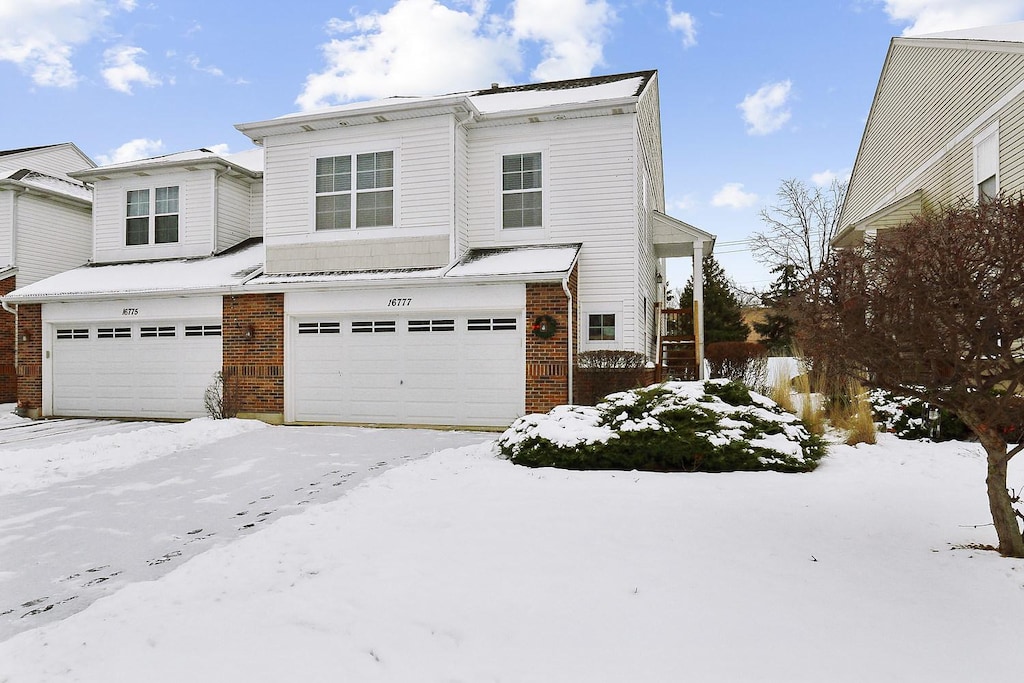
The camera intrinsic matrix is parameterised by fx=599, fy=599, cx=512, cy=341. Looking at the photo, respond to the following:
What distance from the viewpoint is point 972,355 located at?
3.76m

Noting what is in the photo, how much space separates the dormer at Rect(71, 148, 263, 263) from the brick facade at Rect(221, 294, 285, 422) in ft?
10.5

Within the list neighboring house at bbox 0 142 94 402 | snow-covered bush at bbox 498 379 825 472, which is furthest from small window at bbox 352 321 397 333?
neighboring house at bbox 0 142 94 402

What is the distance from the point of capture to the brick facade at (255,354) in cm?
1216

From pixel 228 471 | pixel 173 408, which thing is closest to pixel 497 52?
pixel 173 408

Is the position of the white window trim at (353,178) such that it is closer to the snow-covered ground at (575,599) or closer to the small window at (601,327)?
the small window at (601,327)

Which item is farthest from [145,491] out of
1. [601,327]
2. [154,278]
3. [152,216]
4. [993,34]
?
[993,34]

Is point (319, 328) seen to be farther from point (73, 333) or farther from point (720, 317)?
point (720, 317)

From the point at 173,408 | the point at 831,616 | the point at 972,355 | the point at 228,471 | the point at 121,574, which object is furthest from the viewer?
the point at 173,408

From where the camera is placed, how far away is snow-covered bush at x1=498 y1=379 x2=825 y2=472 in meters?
6.88

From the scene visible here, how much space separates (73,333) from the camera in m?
→ 13.8

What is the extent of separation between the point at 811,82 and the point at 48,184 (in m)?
22.2

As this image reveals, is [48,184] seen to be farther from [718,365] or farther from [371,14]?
[718,365]

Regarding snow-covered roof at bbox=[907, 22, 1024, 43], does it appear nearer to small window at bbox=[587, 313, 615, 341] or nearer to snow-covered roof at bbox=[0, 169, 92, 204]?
small window at bbox=[587, 313, 615, 341]

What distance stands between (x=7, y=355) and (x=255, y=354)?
8.55 m
